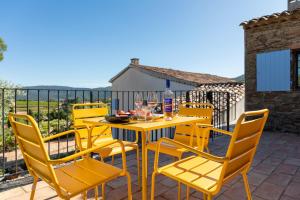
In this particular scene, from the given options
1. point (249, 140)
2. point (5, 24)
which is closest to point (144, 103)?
point (249, 140)

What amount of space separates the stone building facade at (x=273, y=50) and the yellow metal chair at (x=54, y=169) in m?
5.63

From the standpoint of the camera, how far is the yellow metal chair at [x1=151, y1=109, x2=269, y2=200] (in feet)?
3.58

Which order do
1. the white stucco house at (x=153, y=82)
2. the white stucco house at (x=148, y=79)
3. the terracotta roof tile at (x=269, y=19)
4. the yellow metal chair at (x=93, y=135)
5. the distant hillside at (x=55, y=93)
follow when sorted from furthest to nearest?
1. the white stucco house at (x=148, y=79)
2. the white stucco house at (x=153, y=82)
3. the terracotta roof tile at (x=269, y=19)
4. the distant hillside at (x=55, y=93)
5. the yellow metal chair at (x=93, y=135)

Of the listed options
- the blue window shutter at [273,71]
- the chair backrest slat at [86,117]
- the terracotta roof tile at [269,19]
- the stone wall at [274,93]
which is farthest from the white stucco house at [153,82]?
the chair backrest slat at [86,117]

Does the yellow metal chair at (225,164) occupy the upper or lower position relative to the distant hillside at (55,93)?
lower

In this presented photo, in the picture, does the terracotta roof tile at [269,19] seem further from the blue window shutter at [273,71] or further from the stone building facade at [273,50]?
the blue window shutter at [273,71]

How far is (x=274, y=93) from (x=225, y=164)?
5.56m

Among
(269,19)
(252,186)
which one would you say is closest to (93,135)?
(252,186)

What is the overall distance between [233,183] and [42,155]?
2.02m

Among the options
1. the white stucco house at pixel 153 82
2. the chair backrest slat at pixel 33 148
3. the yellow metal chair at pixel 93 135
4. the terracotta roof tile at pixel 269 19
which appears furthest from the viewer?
the white stucco house at pixel 153 82

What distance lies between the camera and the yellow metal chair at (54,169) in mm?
1081

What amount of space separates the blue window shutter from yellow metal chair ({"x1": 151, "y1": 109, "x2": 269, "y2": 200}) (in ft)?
16.6

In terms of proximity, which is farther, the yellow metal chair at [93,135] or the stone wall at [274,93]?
the stone wall at [274,93]

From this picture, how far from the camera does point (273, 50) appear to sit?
18.6 ft
